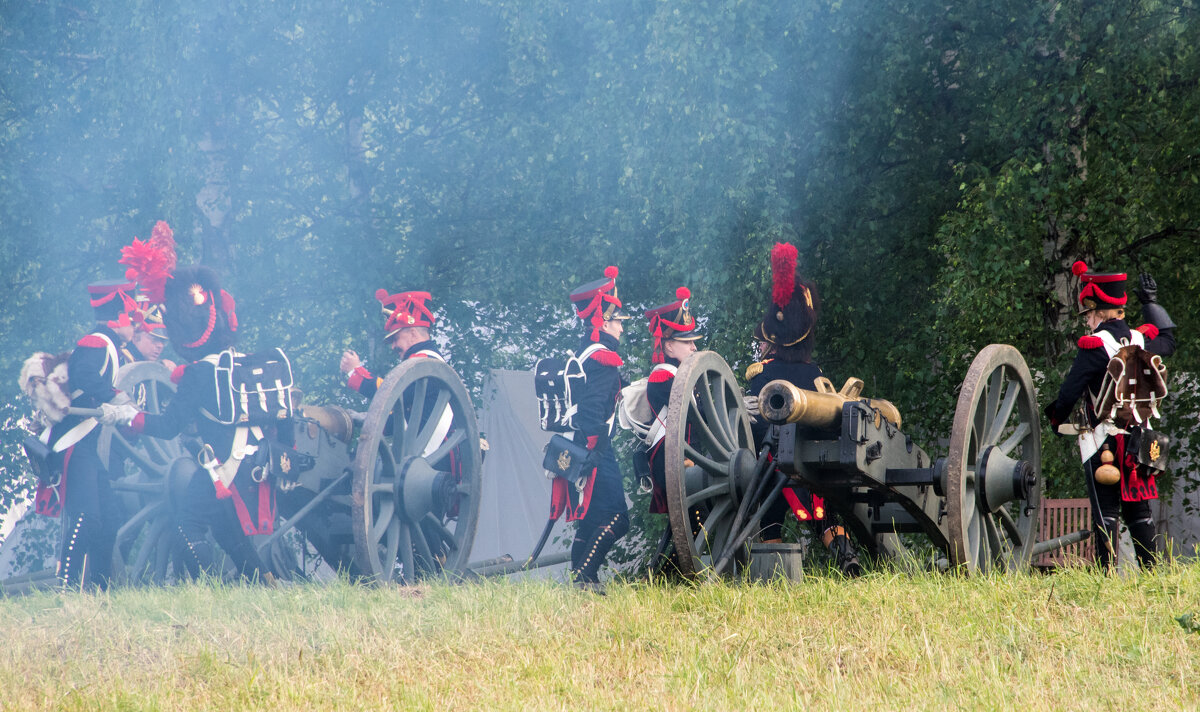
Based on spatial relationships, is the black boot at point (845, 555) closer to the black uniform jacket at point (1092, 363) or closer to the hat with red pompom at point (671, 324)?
the black uniform jacket at point (1092, 363)

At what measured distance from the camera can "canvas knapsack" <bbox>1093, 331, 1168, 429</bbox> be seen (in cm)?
588

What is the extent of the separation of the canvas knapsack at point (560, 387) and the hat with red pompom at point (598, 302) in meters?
0.16

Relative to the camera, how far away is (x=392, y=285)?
10.6m

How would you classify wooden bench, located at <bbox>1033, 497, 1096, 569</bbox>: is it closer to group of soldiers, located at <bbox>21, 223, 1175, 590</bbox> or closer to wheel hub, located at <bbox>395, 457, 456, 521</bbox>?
group of soldiers, located at <bbox>21, 223, 1175, 590</bbox>

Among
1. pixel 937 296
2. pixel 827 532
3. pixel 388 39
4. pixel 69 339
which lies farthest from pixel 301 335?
pixel 827 532

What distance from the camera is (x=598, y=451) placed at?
671 centimetres

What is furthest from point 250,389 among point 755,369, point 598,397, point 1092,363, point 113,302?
point 1092,363

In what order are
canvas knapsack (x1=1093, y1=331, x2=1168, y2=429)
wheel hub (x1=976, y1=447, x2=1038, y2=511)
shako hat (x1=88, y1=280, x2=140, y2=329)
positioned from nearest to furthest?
wheel hub (x1=976, y1=447, x2=1038, y2=511) < canvas knapsack (x1=1093, y1=331, x2=1168, y2=429) < shako hat (x1=88, y1=280, x2=140, y2=329)

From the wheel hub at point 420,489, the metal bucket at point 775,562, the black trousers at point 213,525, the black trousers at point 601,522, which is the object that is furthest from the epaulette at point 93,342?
the metal bucket at point 775,562

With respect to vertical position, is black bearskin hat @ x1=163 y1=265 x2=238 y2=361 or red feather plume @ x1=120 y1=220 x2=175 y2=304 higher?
red feather plume @ x1=120 y1=220 x2=175 y2=304

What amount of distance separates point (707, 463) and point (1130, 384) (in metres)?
1.88

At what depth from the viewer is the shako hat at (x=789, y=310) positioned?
21.0 feet

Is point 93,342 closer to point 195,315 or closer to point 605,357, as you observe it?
point 195,315

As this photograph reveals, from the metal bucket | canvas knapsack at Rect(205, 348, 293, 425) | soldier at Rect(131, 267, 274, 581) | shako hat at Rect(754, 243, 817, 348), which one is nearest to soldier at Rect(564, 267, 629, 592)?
shako hat at Rect(754, 243, 817, 348)
